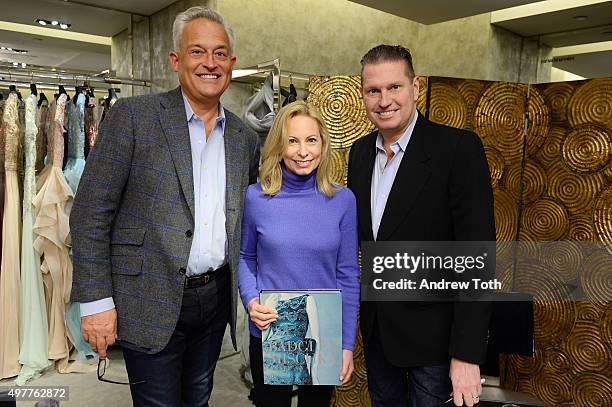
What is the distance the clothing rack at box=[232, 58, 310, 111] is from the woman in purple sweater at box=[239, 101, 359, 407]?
4.61 ft

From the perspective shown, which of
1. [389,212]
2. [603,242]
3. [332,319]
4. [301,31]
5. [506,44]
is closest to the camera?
[332,319]

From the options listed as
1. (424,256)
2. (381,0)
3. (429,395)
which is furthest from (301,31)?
(429,395)

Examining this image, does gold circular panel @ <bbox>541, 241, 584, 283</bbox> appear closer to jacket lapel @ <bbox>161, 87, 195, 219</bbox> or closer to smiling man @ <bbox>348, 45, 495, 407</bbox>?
smiling man @ <bbox>348, 45, 495, 407</bbox>

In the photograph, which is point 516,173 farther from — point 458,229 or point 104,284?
point 104,284

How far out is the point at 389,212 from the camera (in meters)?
1.47

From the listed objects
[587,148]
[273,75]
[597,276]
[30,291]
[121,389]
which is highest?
[273,75]

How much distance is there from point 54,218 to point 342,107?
2010 mm

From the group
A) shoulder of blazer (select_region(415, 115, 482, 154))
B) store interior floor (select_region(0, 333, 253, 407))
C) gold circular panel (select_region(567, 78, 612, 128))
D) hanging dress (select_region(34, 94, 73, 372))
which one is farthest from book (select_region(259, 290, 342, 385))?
hanging dress (select_region(34, 94, 73, 372))

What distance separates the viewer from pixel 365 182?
62.7 inches

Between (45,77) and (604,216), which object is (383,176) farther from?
(45,77)

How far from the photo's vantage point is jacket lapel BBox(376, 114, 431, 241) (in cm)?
144

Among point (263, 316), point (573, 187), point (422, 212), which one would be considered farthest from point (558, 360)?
point (263, 316)

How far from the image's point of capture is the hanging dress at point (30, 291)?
3.07 meters

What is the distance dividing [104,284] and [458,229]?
1.09m
